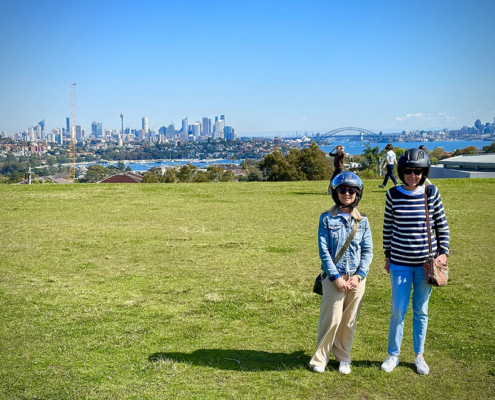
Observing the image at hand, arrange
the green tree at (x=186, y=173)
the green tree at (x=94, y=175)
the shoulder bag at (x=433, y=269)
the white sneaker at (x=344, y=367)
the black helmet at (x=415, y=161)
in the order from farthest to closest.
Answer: the green tree at (x=94, y=175) → the green tree at (x=186, y=173) → the white sneaker at (x=344, y=367) → the black helmet at (x=415, y=161) → the shoulder bag at (x=433, y=269)

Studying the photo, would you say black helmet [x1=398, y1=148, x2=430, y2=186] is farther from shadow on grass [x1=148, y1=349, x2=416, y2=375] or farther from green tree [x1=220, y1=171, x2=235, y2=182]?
green tree [x1=220, y1=171, x2=235, y2=182]

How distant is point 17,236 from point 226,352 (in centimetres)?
888

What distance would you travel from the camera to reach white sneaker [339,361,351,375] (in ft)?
16.3

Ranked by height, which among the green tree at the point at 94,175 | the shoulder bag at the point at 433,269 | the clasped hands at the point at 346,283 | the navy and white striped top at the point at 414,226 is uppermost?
the navy and white striped top at the point at 414,226

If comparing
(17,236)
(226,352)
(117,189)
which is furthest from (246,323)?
(117,189)

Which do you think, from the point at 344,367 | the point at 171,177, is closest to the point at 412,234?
the point at 344,367

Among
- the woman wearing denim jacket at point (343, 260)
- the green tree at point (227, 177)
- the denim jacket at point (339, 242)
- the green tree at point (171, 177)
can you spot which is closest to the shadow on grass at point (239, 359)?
the woman wearing denim jacket at point (343, 260)

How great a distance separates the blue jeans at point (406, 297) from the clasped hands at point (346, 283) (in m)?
0.41

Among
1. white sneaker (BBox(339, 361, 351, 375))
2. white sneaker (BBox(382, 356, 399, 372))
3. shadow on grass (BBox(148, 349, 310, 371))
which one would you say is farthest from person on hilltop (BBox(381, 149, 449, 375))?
shadow on grass (BBox(148, 349, 310, 371))

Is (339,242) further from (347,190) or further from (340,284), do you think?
(347,190)

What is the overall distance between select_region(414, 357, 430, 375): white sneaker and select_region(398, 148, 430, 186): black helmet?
1.92 metres

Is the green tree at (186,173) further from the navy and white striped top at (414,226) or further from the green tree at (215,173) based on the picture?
the navy and white striped top at (414,226)

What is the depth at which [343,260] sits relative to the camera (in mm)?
Answer: 4738

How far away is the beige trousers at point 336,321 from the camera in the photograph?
4.79 meters
